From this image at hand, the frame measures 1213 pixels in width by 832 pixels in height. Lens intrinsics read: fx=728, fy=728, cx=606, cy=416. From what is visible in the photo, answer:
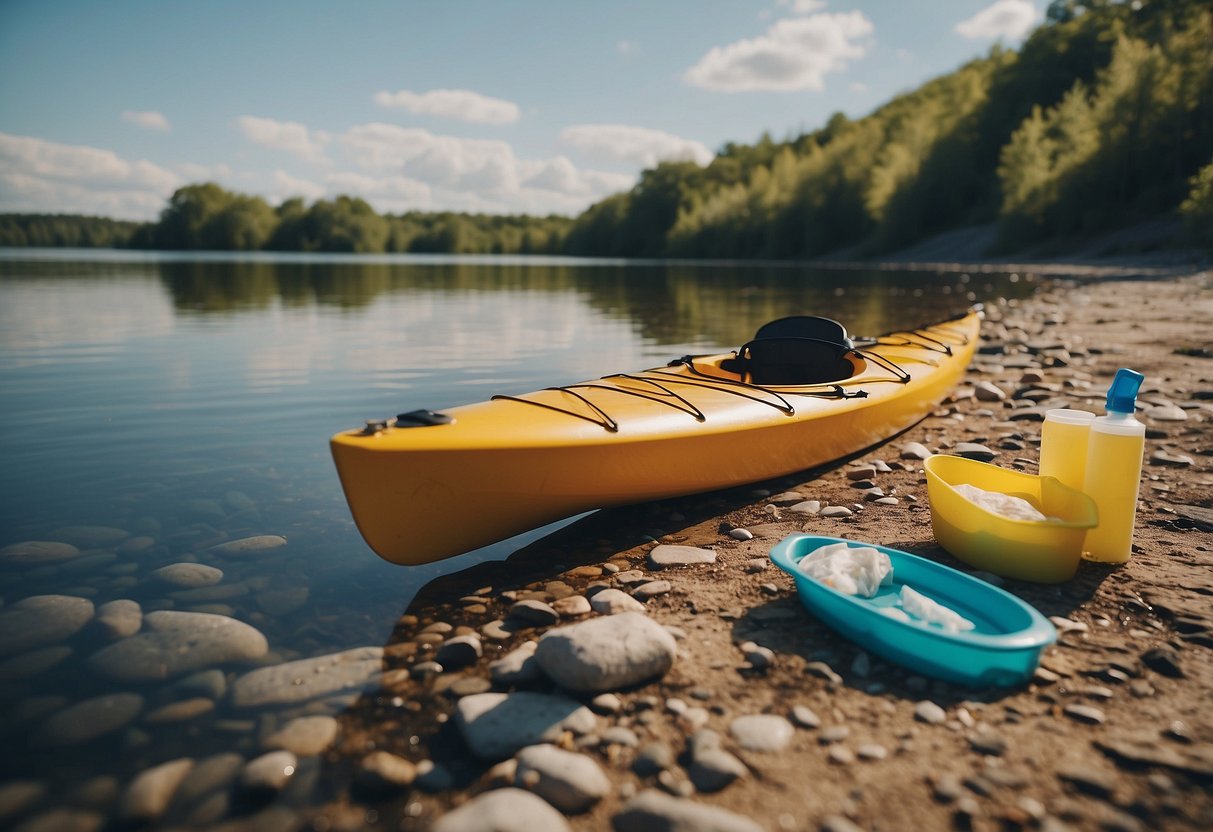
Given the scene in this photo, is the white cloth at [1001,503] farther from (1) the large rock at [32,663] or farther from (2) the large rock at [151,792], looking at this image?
(1) the large rock at [32,663]

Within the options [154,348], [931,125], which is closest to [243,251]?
[931,125]

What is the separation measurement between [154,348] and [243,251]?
96830 mm

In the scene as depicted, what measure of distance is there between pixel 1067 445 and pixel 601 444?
6.75ft

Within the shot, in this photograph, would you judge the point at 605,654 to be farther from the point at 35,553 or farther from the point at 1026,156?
the point at 1026,156

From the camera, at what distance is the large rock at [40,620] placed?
2852 mm

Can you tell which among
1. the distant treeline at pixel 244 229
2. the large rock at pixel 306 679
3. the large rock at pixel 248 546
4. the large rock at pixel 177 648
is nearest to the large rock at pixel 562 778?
the large rock at pixel 306 679

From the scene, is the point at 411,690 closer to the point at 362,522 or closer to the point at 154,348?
the point at 362,522

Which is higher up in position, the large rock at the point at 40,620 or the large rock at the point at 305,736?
the large rock at the point at 305,736

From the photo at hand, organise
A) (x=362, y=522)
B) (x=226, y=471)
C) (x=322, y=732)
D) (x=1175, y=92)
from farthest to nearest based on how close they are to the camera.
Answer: (x=1175, y=92) < (x=226, y=471) < (x=362, y=522) < (x=322, y=732)

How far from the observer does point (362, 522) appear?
307cm

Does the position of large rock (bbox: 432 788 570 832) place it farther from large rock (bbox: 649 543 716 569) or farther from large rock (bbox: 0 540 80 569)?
large rock (bbox: 0 540 80 569)

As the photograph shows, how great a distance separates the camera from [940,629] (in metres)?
2.39

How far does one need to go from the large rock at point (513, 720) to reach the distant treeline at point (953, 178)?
2840cm

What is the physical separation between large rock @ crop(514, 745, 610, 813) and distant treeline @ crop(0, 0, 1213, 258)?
28572 mm
